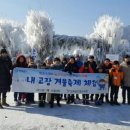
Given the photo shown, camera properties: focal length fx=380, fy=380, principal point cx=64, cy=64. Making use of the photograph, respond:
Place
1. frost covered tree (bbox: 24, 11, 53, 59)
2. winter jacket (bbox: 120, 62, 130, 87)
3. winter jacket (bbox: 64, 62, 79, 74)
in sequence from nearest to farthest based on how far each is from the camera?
winter jacket (bbox: 64, 62, 79, 74) → winter jacket (bbox: 120, 62, 130, 87) → frost covered tree (bbox: 24, 11, 53, 59)

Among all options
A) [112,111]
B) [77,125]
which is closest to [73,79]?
[112,111]

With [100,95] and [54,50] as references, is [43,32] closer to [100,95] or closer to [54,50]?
[54,50]

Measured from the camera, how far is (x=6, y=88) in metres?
13.5

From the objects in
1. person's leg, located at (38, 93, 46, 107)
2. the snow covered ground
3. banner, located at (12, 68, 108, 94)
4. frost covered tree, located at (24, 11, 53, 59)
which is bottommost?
the snow covered ground

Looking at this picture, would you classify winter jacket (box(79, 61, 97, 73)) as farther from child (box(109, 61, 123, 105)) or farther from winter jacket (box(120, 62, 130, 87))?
winter jacket (box(120, 62, 130, 87))

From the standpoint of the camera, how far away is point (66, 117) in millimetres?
12219

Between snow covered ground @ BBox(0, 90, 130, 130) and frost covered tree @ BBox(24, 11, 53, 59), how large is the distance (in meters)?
31.6

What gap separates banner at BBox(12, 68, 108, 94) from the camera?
13711 mm

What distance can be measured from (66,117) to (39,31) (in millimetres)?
35287

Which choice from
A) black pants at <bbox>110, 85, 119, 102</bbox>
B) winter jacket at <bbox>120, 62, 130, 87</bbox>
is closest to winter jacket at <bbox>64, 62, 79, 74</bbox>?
black pants at <bbox>110, 85, 119, 102</bbox>

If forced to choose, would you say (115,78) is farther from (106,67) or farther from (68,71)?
(68,71)

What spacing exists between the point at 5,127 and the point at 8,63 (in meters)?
3.49

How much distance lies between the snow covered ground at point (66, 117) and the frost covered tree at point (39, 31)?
1246 inches

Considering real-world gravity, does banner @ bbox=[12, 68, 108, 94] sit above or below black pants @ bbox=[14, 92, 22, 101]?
above
